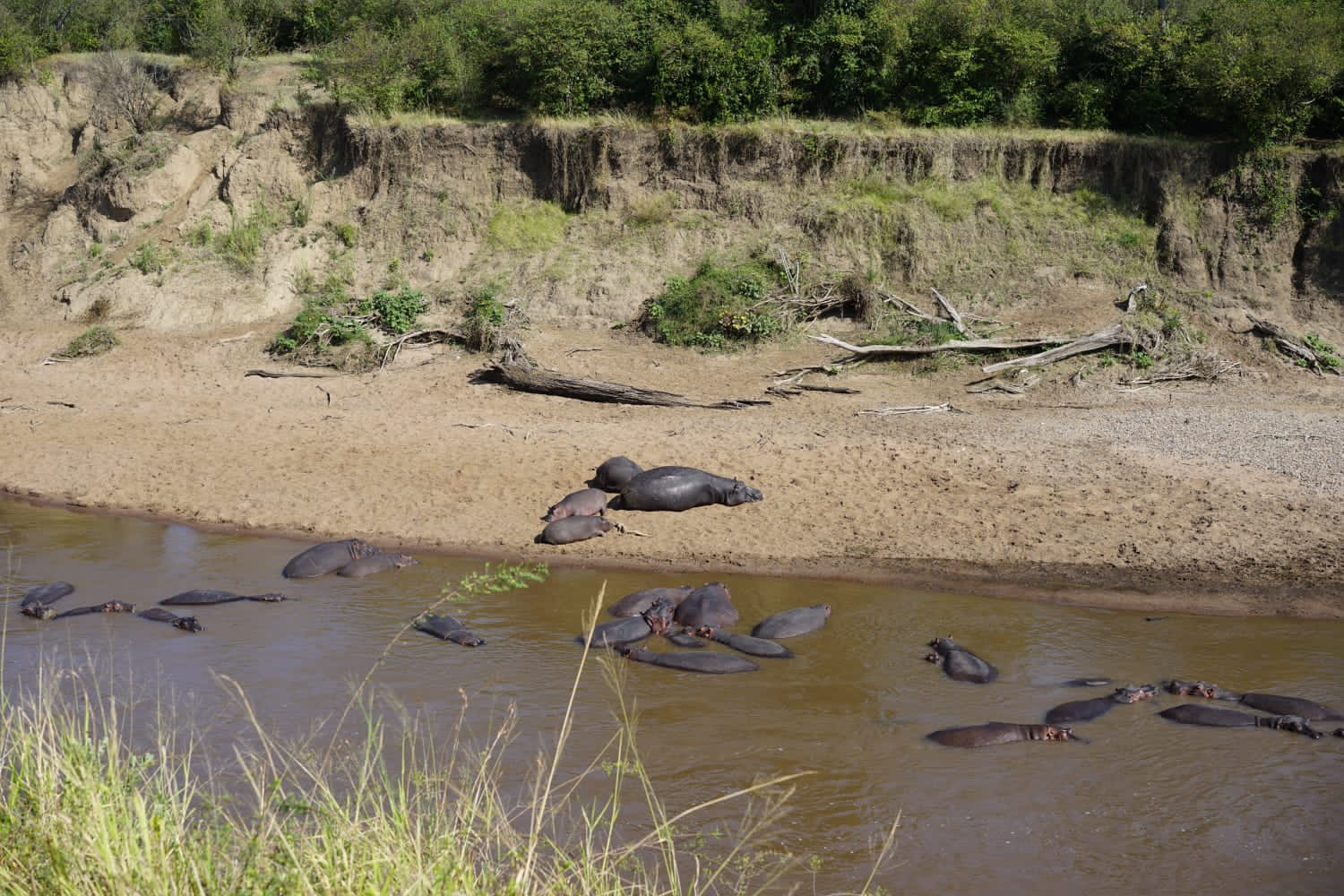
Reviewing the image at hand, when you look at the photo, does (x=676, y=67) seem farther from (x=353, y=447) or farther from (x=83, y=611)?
(x=83, y=611)

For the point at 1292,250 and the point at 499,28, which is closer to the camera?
the point at 1292,250

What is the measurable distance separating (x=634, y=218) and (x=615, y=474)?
9681 mm

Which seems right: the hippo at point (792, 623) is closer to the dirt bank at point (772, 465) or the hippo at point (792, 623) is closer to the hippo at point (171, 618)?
the dirt bank at point (772, 465)

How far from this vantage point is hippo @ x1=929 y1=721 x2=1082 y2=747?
729 centimetres

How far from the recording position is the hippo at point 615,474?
12.6 metres

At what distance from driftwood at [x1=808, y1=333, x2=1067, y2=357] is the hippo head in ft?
18.2

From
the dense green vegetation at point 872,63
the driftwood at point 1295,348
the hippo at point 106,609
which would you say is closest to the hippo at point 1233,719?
the hippo at point 106,609

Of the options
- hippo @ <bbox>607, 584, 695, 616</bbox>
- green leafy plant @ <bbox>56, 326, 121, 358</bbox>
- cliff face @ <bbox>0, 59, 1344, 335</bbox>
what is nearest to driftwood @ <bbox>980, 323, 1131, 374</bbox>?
cliff face @ <bbox>0, 59, 1344, 335</bbox>

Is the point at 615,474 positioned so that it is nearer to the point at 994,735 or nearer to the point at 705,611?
the point at 705,611

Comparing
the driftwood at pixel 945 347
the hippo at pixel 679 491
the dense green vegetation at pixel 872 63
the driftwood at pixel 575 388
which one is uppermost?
the dense green vegetation at pixel 872 63

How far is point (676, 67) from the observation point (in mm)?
21922

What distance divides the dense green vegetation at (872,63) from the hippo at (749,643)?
1483cm

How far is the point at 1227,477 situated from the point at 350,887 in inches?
445

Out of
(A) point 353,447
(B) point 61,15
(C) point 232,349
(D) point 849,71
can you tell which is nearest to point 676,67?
(D) point 849,71
